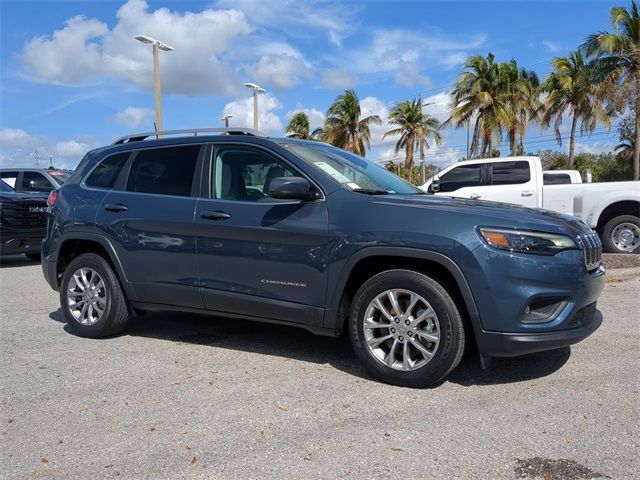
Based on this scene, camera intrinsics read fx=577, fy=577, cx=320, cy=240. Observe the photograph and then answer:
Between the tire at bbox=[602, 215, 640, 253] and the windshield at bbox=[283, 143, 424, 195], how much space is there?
6914 mm

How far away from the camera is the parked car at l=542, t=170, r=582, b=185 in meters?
13.9

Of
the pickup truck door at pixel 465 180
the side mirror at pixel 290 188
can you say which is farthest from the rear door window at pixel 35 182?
the side mirror at pixel 290 188

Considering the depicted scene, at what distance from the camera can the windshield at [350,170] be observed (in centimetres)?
457

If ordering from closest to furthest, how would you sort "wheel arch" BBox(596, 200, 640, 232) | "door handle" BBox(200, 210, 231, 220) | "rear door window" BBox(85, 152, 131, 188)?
"door handle" BBox(200, 210, 231, 220) → "rear door window" BBox(85, 152, 131, 188) → "wheel arch" BBox(596, 200, 640, 232)

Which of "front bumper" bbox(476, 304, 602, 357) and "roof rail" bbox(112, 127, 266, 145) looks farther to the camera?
"roof rail" bbox(112, 127, 266, 145)

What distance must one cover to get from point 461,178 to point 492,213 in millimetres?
7910

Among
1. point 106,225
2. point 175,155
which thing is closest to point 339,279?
point 175,155

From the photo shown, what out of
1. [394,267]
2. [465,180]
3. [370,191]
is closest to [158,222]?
[370,191]

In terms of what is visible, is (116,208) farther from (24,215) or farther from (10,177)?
(10,177)

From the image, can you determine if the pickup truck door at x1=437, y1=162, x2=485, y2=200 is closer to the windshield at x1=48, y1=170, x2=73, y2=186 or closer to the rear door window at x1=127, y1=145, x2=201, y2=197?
the rear door window at x1=127, y1=145, x2=201, y2=197

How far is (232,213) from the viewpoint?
4633mm

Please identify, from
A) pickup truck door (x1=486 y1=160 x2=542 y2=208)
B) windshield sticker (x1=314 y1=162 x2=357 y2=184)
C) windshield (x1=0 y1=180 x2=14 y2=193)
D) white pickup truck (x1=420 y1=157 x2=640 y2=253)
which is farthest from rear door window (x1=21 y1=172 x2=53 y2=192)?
windshield sticker (x1=314 y1=162 x2=357 y2=184)

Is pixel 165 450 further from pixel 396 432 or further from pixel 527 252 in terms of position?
pixel 527 252

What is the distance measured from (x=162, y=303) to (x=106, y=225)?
0.92m
